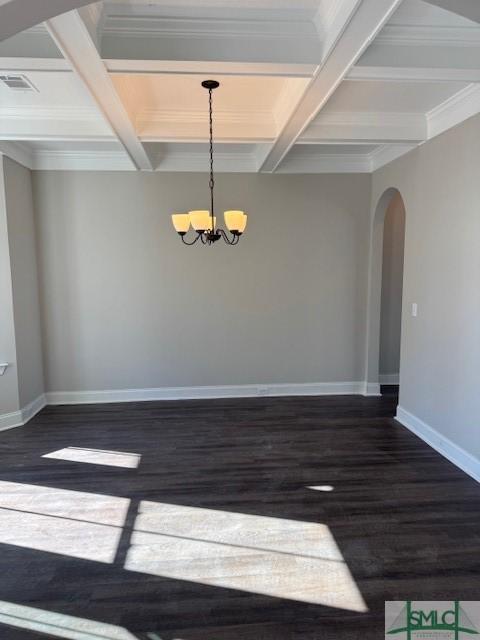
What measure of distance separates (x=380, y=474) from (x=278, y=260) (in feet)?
9.40

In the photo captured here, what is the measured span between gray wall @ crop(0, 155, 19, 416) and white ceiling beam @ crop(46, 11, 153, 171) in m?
1.54

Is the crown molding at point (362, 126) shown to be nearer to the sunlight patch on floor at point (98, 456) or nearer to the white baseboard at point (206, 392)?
the white baseboard at point (206, 392)

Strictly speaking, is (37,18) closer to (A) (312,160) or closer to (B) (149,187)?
(B) (149,187)

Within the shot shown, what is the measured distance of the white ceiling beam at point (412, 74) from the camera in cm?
258

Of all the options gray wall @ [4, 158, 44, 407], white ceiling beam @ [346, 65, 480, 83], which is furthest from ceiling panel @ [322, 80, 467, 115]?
gray wall @ [4, 158, 44, 407]

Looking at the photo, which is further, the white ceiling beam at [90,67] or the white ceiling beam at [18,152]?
the white ceiling beam at [18,152]

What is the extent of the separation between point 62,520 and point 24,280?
2887 millimetres

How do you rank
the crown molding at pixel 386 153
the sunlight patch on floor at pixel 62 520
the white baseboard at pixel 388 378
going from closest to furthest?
1. the sunlight patch on floor at pixel 62 520
2. the crown molding at pixel 386 153
3. the white baseboard at pixel 388 378

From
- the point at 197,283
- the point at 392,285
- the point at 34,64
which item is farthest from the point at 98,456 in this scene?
the point at 392,285

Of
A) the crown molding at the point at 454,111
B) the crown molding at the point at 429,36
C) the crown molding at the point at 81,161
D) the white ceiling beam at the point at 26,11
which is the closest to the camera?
the white ceiling beam at the point at 26,11

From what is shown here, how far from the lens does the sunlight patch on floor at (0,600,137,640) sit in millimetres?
1915

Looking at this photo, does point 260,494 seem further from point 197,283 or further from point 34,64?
point 34,64

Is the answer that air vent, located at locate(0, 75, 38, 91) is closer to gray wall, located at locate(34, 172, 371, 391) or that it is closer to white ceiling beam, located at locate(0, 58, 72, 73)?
white ceiling beam, located at locate(0, 58, 72, 73)

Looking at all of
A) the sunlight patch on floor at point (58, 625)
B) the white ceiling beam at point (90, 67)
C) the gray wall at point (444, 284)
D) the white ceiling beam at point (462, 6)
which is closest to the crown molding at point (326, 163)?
the gray wall at point (444, 284)
